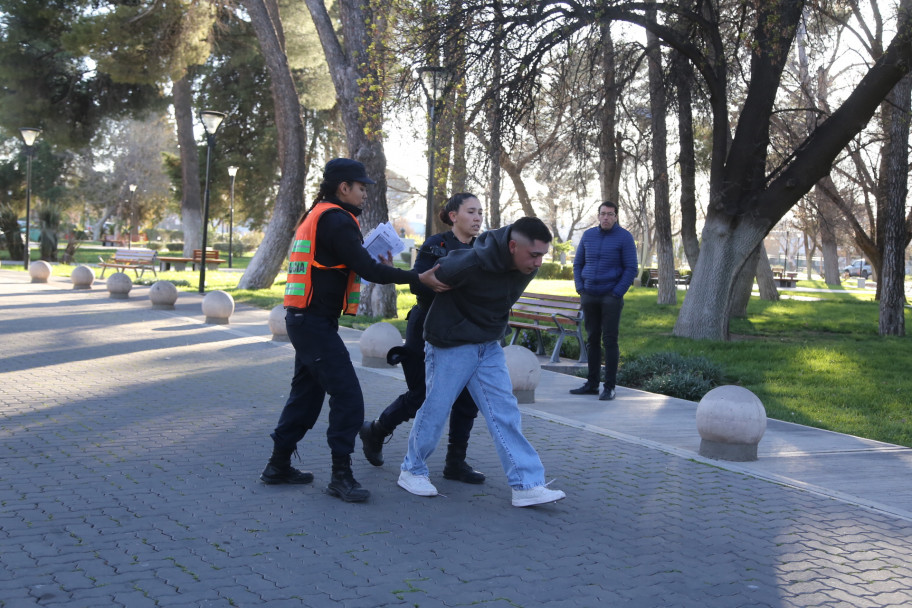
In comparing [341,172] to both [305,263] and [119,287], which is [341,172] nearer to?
[305,263]

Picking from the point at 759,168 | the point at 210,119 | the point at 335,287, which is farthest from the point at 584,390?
the point at 210,119

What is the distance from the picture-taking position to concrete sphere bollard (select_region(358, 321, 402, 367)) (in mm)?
10750

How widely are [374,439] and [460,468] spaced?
632 millimetres

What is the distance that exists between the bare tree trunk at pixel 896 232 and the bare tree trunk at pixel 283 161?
1358 cm

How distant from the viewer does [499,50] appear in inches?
493

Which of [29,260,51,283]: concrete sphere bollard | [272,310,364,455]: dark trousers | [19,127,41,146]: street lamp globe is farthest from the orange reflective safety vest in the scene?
[19,127,41,146]: street lamp globe

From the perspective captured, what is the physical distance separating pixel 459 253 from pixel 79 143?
101 ft

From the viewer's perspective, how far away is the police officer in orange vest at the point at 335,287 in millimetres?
5105

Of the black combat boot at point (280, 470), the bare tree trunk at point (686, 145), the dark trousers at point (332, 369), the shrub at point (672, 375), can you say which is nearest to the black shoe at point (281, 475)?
the black combat boot at point (280, 470)

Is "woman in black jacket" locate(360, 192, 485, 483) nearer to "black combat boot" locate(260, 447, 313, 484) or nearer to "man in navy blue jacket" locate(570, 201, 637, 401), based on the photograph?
"black combat boot" locate(260, 447, 313, 484)

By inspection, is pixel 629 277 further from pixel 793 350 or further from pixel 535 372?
pixel 793 350

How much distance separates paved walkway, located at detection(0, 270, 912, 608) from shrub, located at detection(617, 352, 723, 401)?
4.54 feet

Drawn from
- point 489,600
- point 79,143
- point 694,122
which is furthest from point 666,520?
point 79,143

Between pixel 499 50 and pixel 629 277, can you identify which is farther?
pixel 499 50
